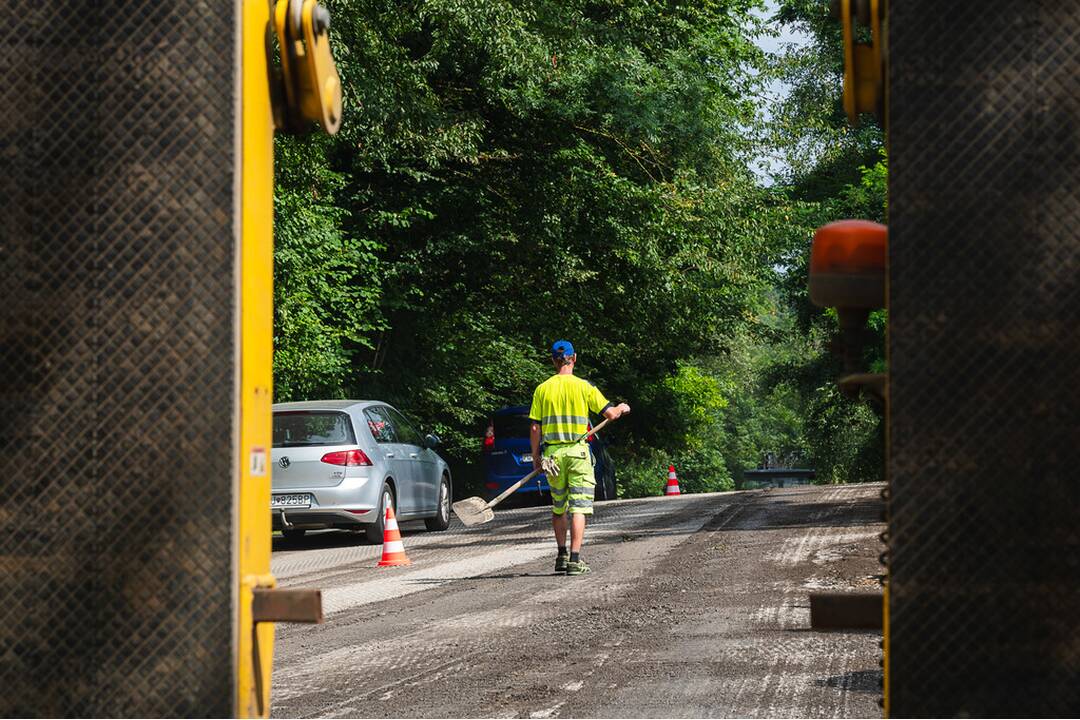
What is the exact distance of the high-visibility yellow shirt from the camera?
41.0 feet

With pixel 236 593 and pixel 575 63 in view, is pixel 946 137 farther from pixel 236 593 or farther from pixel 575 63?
pixel 575 63

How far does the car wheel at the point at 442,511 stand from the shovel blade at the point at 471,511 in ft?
16.8

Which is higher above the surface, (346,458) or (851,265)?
(851,265)

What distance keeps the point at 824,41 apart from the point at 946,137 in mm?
34823

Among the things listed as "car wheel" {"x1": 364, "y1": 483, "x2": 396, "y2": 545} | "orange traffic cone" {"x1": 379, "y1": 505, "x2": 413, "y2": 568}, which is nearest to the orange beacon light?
"orange traffic cone" {"x1": 379, "y1": 505, "x2": 413, "y2": 568}

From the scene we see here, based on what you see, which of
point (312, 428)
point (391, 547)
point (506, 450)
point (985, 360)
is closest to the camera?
point (985, 360)

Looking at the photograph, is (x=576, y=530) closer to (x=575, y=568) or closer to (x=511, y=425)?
(x=575, y=568)

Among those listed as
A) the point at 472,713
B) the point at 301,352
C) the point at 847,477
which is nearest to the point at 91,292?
the point at 472,713

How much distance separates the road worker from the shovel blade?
189 centimetres

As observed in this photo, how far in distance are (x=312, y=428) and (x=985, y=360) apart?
47.1 ft

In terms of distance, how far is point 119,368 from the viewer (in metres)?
3.01

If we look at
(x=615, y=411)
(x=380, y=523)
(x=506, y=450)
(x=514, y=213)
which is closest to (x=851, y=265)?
(x=615, y=411)

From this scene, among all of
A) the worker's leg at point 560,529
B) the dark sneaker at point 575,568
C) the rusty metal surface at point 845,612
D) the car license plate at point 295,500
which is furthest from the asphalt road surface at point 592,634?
the rusty metal surface at point 845,612

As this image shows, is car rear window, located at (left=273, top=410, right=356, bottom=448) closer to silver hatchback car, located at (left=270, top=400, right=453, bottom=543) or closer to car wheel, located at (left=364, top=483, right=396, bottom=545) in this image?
silver hatchback car, located at (left=270, top=400, right=453, bottom=543)
